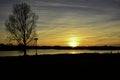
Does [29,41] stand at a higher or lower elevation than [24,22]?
lower

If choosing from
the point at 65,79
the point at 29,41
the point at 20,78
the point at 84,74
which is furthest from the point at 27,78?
the point at 29,41

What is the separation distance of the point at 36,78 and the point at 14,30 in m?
35.1

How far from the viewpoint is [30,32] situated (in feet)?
161

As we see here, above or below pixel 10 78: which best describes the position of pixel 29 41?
below

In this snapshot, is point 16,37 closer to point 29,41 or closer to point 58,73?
point 29,41

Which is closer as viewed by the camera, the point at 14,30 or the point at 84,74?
the point at 84,74

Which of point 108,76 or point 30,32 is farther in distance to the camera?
point 30,32

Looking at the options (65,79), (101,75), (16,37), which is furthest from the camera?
(16,37)

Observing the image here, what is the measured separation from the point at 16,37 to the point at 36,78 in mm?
34393

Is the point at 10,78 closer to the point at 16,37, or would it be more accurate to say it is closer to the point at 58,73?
the point at 58,73

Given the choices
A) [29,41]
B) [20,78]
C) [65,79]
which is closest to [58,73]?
[65,79]

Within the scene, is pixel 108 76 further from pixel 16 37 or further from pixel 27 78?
pixel 16 37

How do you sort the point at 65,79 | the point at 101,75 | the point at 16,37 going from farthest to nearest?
1. the point at 16,37
2. the point at 101,75
3. the point at 65,79

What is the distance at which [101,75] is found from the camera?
16.2m
